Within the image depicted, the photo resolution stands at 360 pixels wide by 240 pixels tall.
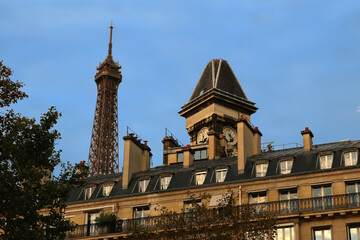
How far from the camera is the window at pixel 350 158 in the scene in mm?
39031

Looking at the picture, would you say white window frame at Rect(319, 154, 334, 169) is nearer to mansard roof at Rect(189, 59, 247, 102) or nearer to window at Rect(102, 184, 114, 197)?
window at Rect(102, 184, 114, 197)

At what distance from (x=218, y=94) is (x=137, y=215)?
98.0 feet

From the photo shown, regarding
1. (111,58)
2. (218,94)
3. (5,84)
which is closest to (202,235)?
(5,84)

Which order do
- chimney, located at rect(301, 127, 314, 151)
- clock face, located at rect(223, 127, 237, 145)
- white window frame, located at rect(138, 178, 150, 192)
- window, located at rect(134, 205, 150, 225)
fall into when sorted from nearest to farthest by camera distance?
1. chimney, located at rect(301, 127, 314, 151)
2. window, located at rect(134, 205, 150, 225)
3. white window frame, located at rect(138, 178, 150, 192)
4. clock face, located at rect(223, 127, 237, 145)

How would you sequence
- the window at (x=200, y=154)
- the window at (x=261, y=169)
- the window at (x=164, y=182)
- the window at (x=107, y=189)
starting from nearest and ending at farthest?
the window at (x=261, y=169), the window at (x=164, y=182), the window at (x=107, y=189), the window at (x=200, y=154)

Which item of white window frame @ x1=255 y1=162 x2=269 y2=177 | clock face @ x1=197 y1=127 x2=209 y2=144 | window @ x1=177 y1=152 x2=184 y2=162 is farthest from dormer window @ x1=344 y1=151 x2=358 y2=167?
clock face @ x1=197 y1=127 x2=209 y2=144

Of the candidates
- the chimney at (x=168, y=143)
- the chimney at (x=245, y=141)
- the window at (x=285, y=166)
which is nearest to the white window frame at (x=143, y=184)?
the chimney at (x=245, y=141)

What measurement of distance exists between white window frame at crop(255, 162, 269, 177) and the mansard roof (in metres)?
30.7

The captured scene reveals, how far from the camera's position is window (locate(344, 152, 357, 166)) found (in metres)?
39.0

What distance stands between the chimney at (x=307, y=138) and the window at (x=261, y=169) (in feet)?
8.99

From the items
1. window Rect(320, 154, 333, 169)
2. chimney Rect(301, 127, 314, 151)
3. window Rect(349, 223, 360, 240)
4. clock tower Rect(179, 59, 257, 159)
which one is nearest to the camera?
window Rect(349, 223, 360, 240)

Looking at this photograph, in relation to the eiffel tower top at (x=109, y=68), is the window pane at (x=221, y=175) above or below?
below

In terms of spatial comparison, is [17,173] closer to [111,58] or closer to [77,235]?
[77,235]

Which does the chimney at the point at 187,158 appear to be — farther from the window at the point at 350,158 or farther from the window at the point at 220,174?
the window at the point at 350,158
